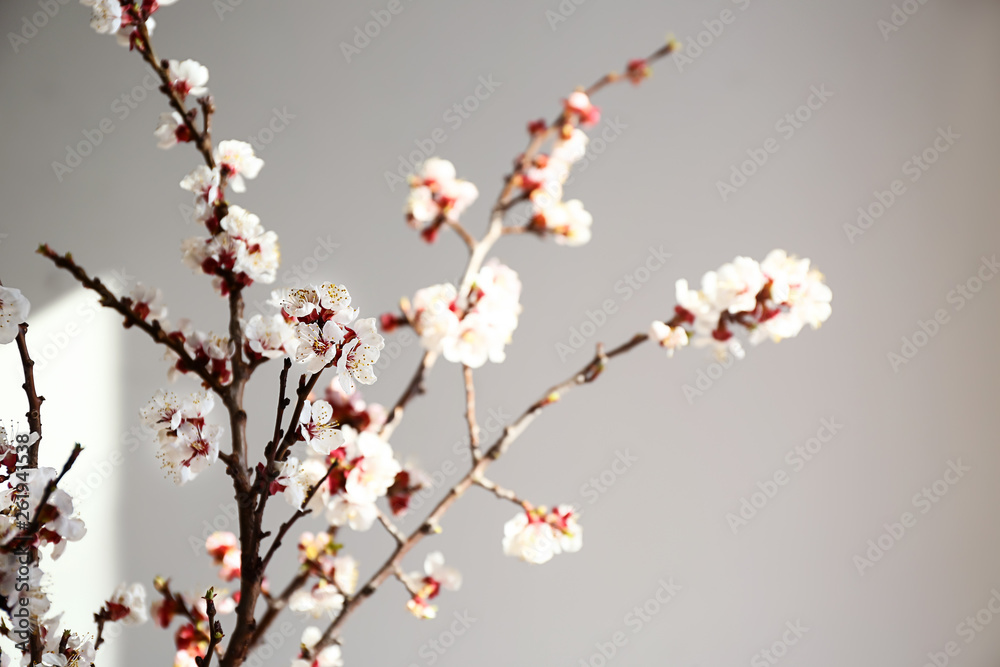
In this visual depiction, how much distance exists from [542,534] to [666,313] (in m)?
0.62

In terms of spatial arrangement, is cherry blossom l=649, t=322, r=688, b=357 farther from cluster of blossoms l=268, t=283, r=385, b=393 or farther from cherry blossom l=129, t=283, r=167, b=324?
cherry blossom l=129, t=283, r=167, b=324

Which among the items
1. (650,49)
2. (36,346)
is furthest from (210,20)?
(650,49)

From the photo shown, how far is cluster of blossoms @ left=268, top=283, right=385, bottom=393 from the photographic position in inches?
22.1

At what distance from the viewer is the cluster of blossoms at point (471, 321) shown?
76 cm

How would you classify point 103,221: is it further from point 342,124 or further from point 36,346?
point 342,124

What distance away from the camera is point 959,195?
1.35m

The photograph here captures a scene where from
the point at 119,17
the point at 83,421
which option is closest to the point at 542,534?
the point at 119,17

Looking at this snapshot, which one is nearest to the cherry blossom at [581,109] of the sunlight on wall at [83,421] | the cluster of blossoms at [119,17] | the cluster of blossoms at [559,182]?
the cluster of blossoms at [559,182]

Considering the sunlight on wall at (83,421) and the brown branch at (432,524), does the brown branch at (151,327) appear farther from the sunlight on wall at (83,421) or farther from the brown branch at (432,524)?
the sunlight on wall at (83,421)

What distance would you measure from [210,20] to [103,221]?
0.48 m

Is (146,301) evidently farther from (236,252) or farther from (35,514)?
(35,514)

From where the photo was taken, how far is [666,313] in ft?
4.36

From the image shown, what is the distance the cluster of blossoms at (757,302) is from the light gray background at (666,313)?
0.47 metres

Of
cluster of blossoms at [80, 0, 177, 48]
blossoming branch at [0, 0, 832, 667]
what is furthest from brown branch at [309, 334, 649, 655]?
cluster of blossoms at [80, 0, 177, 48]
